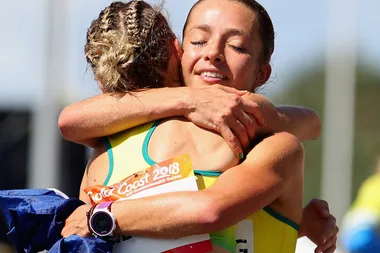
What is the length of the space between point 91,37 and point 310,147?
22.0 metres

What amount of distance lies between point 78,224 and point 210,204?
1.49ft

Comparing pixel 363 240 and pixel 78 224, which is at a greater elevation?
pixel 78 224

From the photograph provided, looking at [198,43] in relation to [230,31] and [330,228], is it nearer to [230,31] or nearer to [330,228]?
[230,31]

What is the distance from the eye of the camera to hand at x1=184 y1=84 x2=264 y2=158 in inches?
143

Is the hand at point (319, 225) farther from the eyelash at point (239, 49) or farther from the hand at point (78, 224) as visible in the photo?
the hand at point (78, 224)

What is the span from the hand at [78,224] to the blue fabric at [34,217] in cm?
2

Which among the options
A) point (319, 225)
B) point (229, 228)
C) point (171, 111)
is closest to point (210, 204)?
point (229, 228)

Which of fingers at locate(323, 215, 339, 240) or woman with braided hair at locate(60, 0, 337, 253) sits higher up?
woman with braided hair at locate(60, 0, 337, 253)

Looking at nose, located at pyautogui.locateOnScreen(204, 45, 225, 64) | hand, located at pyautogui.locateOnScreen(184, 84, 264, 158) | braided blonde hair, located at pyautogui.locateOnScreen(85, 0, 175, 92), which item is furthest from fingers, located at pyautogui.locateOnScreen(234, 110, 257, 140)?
braided blonde hair, located at pyautogui.locateOnScreen(85, 0, 175, 92)

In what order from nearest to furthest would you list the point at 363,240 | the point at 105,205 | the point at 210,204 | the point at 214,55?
the point at 210,204 < the point at 105,205 < the point at 214,55 < the point at 363,240

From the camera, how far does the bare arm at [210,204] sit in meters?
3.42

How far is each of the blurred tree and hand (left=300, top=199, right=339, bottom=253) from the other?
627 inches

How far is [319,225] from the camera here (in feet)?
13.3

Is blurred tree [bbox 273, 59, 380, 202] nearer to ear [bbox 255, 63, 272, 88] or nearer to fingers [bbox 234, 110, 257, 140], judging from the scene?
ear [bbox 255, 63, 272, 88]
